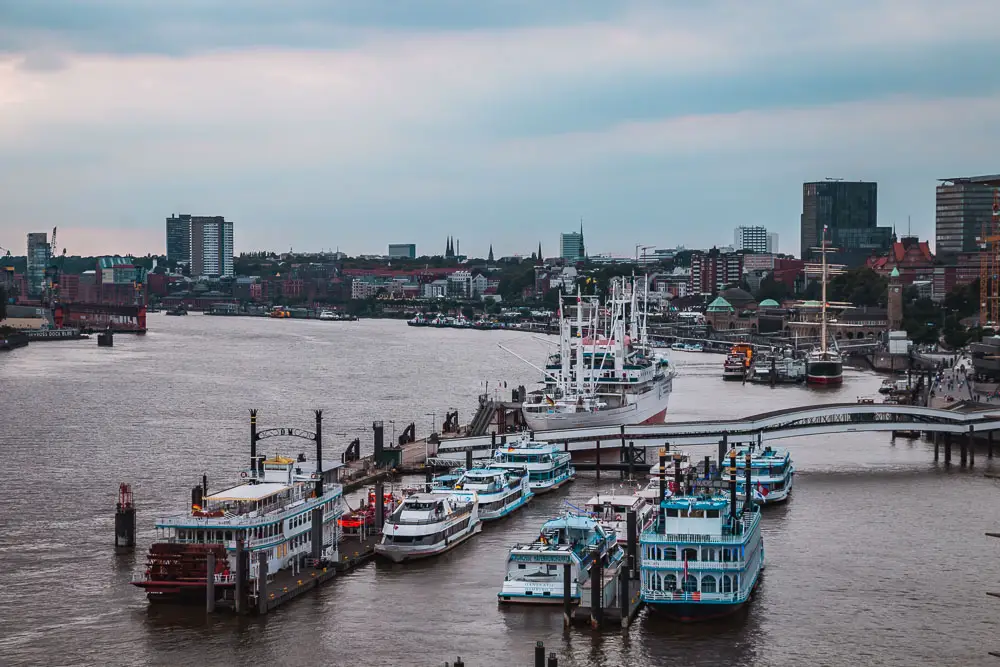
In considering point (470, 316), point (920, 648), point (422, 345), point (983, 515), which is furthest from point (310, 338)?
point (920, 648)

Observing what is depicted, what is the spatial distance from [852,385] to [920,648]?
176ft

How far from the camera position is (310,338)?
415ft

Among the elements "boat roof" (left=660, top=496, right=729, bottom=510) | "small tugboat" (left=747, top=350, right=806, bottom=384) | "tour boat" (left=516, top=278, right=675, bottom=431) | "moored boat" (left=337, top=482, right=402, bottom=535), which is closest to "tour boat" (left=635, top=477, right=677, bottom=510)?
"boat roof" (left=660, top=496, right=729, bottom=510)

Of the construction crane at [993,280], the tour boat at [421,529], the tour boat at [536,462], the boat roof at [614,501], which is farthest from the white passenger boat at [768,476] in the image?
the construction crane at [993,280]

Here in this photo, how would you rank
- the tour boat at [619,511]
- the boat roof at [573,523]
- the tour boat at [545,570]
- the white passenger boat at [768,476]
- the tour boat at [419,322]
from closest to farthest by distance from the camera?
the tour boat at [545,570] < the boat roof at [573,523] < the tour boat at [619,511] < the white passenger boat at [768,476] < the tour boat at [419,322]

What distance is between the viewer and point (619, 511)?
2767 cm

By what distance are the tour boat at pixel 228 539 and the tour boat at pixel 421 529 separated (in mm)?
1367

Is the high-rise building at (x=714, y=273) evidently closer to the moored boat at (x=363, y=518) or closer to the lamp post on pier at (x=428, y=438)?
the lamp post on pier at (x=428, y=438)

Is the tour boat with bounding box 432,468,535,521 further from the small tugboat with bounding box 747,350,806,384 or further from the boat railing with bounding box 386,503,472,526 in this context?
the small tugboat with bounding box 747,350,806,384

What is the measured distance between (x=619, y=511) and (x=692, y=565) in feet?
17.7

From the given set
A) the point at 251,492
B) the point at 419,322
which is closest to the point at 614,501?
the point at 251,492

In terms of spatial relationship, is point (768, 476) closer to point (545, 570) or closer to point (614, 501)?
point (614, 501)

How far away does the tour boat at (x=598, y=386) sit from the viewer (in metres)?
42.6

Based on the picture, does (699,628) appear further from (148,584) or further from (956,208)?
(956,208)
